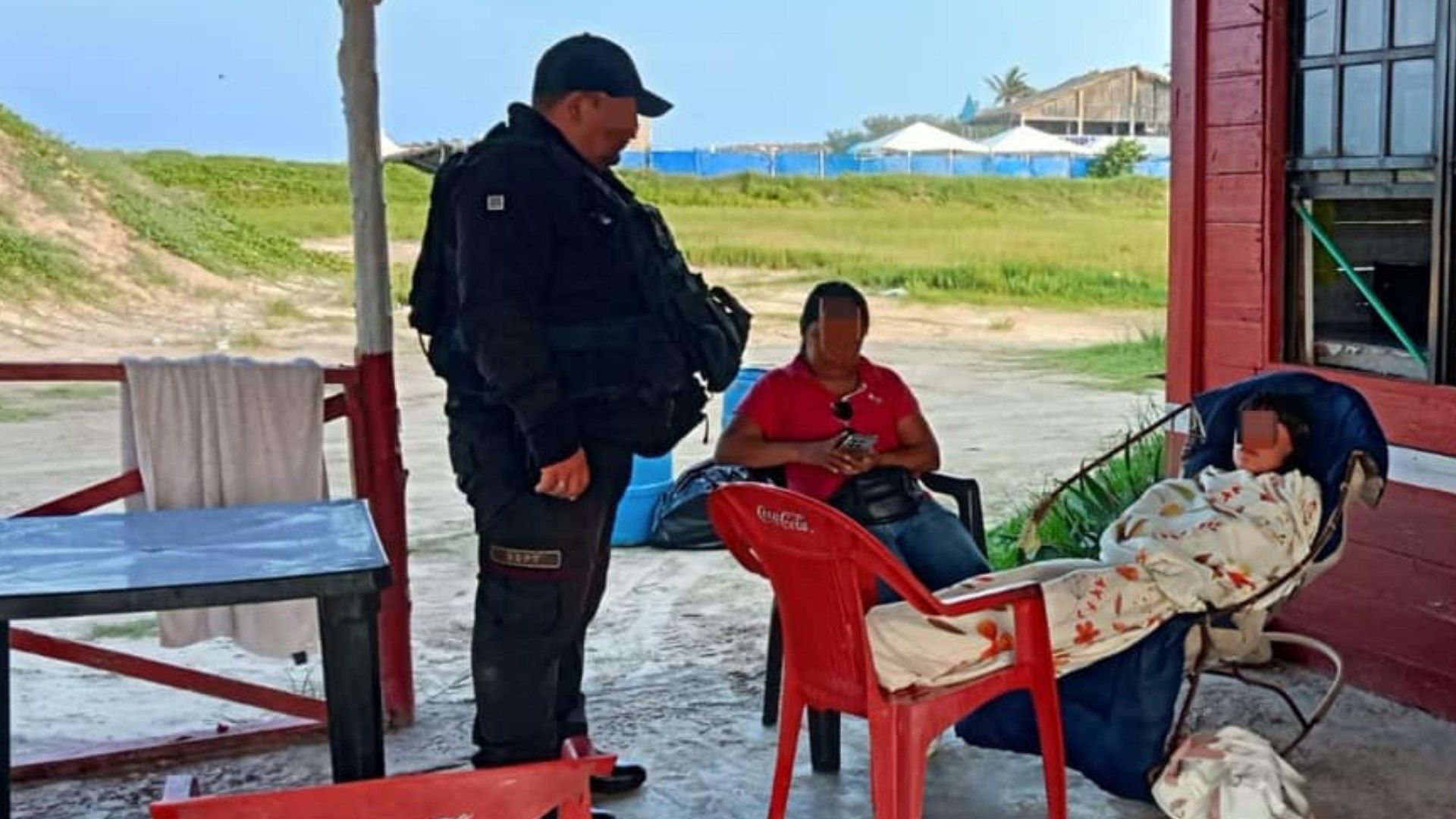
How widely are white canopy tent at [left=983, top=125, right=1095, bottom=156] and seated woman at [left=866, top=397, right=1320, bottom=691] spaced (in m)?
21.9

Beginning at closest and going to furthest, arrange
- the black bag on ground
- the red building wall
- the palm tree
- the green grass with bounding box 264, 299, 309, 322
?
1. the red building wall
2. the black bag on ground
3. the green grass with bounding box 264, 299, 309, 322
4. the palm tree

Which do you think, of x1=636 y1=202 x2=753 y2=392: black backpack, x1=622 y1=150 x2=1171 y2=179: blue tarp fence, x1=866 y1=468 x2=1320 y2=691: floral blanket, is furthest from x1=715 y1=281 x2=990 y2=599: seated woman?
x1=622 y1=150 x2=1171 y2=179: blue tarp fence

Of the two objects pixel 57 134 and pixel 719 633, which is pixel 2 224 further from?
pixel 719 633

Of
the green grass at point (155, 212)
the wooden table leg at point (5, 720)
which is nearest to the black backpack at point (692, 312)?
the wooden table leg at point (5, 720)

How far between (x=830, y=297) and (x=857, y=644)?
0.97 m

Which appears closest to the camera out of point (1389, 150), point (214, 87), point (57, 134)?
point (1389, 150)

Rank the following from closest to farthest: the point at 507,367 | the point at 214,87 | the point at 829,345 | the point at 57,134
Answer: the point at 507,367 < the point at 829,345 < the point at 214,87 < the point at 57,134

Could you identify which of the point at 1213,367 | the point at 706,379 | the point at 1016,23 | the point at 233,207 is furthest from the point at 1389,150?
the point at 1016,23

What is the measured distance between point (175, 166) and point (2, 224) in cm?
292

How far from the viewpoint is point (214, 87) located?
46.8 feet

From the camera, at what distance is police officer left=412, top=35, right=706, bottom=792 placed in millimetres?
2633

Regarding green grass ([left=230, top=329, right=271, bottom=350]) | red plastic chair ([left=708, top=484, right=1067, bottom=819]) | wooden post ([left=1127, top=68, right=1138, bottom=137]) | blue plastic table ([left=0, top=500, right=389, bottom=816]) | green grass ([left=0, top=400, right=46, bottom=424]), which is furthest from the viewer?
wooden post ([left=1127, top=68, right=1138, bottom=137])

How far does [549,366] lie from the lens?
264 centimetres

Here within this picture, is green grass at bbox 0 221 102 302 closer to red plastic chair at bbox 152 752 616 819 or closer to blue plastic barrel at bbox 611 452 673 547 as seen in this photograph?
blue plastic barrel at bbox 611 452 673 547
